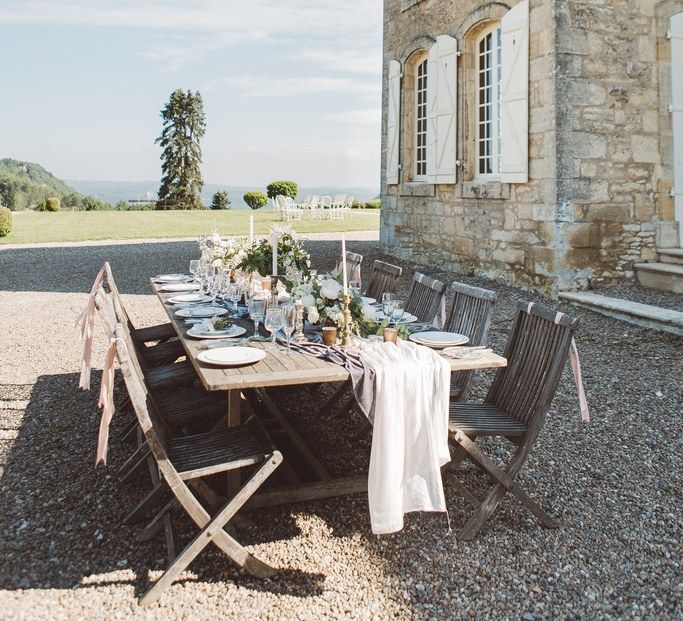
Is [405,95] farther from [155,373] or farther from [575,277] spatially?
[155,373]

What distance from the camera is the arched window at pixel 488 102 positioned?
923cm

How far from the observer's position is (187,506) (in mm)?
2426

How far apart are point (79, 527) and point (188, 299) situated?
5.55 ft

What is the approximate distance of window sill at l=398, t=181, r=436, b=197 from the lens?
10422mm

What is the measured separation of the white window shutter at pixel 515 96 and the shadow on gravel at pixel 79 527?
591 centimetres

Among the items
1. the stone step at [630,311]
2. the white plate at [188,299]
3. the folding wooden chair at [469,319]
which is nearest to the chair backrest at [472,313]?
the folding wooden chair at [469,319]

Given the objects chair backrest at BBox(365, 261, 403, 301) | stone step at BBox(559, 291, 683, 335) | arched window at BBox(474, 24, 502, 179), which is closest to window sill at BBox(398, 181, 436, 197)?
arched window at BBox(474, 24, 502, 179)

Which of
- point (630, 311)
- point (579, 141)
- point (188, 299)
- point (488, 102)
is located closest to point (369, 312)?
point (188, 299)

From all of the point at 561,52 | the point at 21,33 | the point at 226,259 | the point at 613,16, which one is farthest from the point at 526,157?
the point at 21,33

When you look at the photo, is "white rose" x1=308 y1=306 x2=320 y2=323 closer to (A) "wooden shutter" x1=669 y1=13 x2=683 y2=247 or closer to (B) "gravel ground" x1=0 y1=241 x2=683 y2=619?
(B) "gravel ground" x1=0 y1=241 x2=683 y2=619

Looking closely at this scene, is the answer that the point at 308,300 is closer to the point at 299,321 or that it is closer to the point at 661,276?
the point at 299,321

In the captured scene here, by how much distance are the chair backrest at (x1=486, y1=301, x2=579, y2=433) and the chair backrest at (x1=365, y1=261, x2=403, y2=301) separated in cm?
137

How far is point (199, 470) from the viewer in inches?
98.7

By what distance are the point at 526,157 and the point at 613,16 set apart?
71.5 inches
